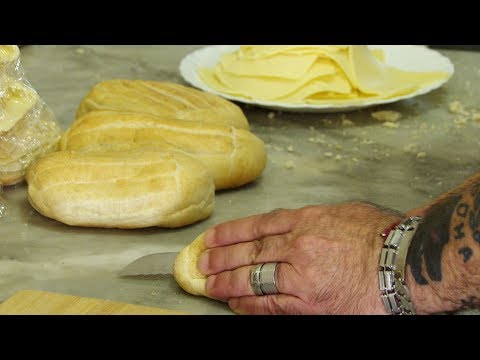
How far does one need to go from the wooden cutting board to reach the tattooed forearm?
390 mm

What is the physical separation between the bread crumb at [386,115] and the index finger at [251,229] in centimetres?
90

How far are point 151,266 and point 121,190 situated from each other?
17cm

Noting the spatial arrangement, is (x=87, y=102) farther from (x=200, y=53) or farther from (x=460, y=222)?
(x=460, y=222)

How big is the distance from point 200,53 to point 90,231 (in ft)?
3.66

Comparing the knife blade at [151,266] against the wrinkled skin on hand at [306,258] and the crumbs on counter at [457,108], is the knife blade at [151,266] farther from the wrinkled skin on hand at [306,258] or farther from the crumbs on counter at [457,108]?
the crumbs on counter at [457,108]

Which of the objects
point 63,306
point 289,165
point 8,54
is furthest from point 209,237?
point 8,54

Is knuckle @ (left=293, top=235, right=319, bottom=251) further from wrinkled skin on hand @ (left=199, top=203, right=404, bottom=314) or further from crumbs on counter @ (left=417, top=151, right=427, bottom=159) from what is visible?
crumbs on counter @ (left=417, top=151, right=427, bottom=159)

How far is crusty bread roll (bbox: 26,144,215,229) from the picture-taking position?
5.25 feet

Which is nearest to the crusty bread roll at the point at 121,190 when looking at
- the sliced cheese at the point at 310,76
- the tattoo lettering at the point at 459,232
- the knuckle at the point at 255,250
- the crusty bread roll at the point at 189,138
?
the crusty bread roll at the point at 189,138

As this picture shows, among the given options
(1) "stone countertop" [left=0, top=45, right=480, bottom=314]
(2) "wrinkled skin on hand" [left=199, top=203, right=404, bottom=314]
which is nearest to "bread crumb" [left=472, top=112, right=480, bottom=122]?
(1) "stone countertop" [left=0, top=45, right=480, bottom=314]

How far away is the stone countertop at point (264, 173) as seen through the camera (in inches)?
58.5
